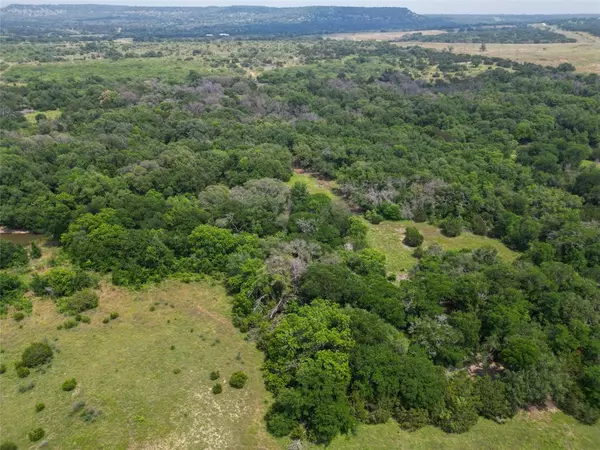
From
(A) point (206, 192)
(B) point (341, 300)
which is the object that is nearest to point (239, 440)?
(B) point (341, 300)

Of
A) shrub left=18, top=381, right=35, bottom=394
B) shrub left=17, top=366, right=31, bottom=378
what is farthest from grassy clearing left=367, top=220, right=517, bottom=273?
shrub left=17, top=366, right=31, bottom=378

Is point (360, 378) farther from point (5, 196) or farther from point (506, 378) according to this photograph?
point (5, 196)

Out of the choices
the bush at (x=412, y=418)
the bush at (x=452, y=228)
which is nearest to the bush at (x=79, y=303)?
the bush at (x=412, y=418)

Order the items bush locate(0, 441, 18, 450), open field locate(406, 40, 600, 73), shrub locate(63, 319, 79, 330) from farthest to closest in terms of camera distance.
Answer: open field locate(406, 40, 600, 73)
shrub locate(63, 319, 79, 330)
bush locate(0, 441, 18, 450)

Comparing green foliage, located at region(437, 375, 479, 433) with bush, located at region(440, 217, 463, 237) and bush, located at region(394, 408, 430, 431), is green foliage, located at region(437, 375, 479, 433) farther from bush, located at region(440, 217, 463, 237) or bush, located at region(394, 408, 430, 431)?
bush, located at region(440, 217, 463, 237)

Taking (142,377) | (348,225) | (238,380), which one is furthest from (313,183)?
(142,377)

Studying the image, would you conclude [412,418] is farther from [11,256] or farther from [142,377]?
[11,256]
